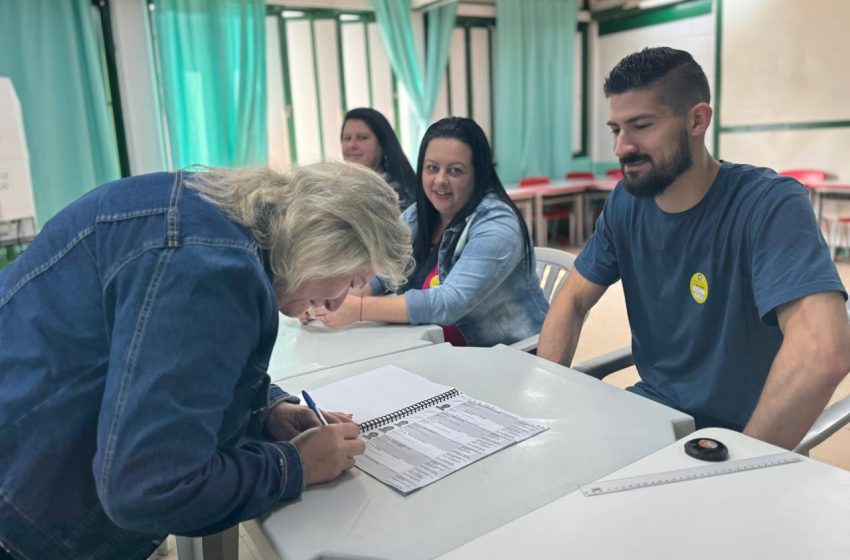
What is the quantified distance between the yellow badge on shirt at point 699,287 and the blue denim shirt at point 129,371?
98cm

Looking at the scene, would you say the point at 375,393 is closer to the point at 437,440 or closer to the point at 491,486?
the point at 437,440

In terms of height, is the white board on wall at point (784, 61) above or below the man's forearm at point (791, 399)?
above

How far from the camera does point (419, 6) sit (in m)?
5.62

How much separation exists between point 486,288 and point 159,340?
4.06 feet

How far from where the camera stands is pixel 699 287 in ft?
4.63

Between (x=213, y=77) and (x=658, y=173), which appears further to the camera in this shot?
(x=213, y=77)

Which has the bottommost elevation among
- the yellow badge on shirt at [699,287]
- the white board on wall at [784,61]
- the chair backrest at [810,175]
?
the chair backrest at [810,175]

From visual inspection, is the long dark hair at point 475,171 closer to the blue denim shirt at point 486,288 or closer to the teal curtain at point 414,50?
the blue denim shirt at point 486,288

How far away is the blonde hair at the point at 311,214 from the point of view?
833mm

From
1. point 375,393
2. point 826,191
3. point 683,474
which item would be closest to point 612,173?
point 826,191

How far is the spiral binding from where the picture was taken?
1124 millimetres

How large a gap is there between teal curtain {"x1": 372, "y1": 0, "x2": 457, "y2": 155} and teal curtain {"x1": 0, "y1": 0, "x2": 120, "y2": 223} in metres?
2.31

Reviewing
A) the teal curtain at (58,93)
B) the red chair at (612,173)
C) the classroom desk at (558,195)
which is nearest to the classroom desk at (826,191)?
the classroom desk at (558,195)

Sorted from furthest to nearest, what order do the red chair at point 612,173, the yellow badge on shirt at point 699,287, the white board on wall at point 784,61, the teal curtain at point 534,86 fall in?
1. the red chair at point 612,173
2. the teal curtain at point 534,86
3. the white board on wall at point 784,61
4. the yellow badge on shirt at point 699,287
